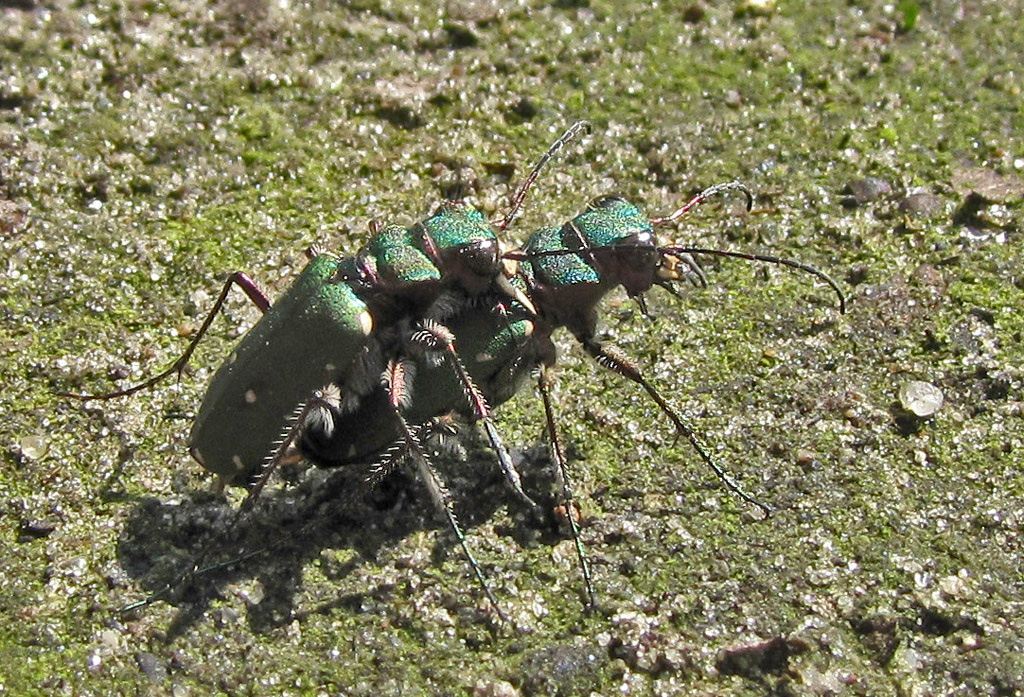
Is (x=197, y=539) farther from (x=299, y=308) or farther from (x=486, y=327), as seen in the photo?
(x=486, y=327)

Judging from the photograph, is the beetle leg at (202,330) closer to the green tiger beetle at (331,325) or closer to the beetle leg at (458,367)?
the green tiger beetle at (331,325)

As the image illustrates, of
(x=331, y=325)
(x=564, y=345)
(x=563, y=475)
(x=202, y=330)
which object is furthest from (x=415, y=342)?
(x=564, y=345)

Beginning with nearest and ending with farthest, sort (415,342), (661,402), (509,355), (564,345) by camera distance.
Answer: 1. (415,342)
2. (509,355)
3. (661,402)
4. (564,345)

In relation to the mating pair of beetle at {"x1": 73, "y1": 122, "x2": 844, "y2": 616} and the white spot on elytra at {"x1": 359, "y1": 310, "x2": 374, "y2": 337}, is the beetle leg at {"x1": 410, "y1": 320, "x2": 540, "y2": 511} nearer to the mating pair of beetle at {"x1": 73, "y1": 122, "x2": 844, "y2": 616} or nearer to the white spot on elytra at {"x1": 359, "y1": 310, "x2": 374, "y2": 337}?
the mating pair of beetle at {"x1": 73, "y1": 122, "x2": 844, "y2": 616}

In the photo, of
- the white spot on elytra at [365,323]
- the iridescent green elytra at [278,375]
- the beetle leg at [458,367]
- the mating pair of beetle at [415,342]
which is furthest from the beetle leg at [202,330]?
the beetle leg at [458,367]

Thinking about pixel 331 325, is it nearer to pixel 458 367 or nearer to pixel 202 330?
pixel 458 367
